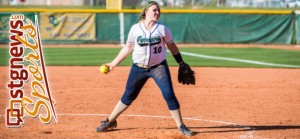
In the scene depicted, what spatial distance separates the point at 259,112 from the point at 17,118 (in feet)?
14.1

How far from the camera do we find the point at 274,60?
20.3 meters

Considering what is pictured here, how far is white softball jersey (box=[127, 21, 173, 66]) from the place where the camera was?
25.6 feet

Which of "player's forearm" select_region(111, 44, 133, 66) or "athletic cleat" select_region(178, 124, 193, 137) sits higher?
"player's forearm" select_region(111, 44, 133, 66)

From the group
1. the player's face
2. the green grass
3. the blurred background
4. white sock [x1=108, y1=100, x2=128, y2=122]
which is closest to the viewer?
the player's face

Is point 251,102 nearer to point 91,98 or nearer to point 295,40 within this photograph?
point 91,98

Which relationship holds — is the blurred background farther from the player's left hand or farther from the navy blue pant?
the navy blue pant

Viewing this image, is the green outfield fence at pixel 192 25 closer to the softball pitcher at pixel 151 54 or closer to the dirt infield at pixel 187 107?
the dirt infield at pixel 187 107

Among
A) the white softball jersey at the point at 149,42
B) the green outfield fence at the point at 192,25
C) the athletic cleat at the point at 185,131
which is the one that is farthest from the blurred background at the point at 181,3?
the athletic cleat at the point at 185,131

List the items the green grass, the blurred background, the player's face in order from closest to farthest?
the player's face
the green grass
the blurred background

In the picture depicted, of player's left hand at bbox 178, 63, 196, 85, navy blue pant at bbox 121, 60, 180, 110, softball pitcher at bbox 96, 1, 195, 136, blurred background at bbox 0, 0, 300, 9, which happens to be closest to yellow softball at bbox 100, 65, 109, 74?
softball pitcher at bbox 96, 1, 195, 136

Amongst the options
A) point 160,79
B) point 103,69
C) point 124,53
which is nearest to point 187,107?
point 160,79

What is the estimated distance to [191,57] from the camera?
20812 millimetres

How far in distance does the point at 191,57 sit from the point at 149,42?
1311 cm

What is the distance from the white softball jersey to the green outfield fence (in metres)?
19.5
